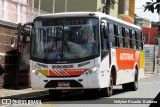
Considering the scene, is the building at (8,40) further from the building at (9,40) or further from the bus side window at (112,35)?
the bus side window at (112,35)

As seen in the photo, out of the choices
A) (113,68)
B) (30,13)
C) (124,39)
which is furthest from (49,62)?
(30,13)

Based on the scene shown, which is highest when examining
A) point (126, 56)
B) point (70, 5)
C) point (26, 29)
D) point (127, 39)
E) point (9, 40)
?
point (70, 5)

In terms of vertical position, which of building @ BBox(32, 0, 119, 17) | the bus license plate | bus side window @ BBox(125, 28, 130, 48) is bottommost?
the bus license plate

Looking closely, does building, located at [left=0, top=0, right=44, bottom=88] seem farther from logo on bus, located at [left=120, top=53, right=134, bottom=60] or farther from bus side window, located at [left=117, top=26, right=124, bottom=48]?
logo on bus, located at [left=120, top=53, right=134, bottom=60]

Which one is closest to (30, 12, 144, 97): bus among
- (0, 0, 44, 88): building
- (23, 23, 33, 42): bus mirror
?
Result: (23, 23, 33, 42): bus mirror

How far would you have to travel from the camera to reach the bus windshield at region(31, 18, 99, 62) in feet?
48.2

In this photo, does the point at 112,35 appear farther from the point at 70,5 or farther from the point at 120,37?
the point at 70,5

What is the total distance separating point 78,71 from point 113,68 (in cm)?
266

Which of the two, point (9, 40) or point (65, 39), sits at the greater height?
point (65, 39)

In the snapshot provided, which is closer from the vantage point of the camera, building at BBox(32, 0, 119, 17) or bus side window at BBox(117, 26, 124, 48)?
bus side window at BBox(117, 26, 124, 48)

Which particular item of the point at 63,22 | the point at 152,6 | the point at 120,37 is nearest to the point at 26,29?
the point at 63,22

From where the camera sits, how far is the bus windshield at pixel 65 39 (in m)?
14.7

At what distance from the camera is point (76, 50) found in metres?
14.7

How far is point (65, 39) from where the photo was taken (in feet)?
49.0
